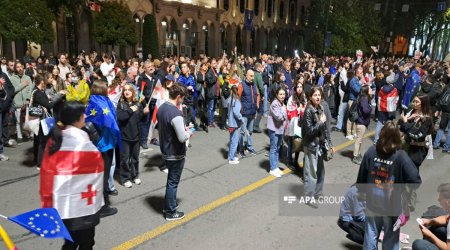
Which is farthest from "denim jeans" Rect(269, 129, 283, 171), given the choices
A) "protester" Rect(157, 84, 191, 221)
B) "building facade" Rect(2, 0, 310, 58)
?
"building facade" Rect(2, 0, 310, 58)

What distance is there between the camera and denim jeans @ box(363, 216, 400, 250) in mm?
4102

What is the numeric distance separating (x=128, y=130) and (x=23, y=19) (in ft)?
37.6

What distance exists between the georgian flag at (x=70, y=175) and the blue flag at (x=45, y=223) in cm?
26

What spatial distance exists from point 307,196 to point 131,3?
2461 centimetres

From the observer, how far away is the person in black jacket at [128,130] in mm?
6336

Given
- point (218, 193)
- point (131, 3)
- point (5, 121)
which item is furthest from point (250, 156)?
point (131, 3)

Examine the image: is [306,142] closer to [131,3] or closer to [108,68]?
[108,68]

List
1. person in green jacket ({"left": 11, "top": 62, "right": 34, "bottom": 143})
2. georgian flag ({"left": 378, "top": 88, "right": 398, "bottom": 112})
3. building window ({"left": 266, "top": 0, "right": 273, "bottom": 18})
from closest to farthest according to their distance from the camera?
1. person in green jacket ({"left": 11, "top": 62, "right": 34, "bottom": 143})
2. georgian flag ({"left": 378, "top": 88, "right": 398, "bottom": 112})
3. building window ({"left": 266, "top": 0, "right": 273, "bottom": 18})

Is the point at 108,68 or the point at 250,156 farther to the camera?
the point at 108,68

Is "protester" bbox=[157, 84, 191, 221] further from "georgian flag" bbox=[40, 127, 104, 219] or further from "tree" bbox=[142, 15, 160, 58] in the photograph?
"tree" bbox=[142, 15, 160, 58]

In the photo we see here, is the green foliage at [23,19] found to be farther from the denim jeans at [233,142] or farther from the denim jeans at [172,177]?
the denim jeans at [172,177]

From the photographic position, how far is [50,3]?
17484 mm

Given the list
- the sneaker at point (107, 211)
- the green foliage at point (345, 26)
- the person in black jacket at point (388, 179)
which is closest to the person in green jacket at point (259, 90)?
the sneaker at point (107, 211)

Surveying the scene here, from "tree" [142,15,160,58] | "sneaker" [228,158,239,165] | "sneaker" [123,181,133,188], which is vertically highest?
"tree" [142,15,160,58]
